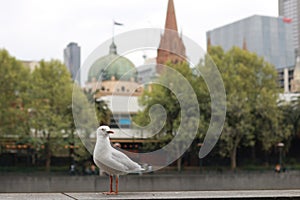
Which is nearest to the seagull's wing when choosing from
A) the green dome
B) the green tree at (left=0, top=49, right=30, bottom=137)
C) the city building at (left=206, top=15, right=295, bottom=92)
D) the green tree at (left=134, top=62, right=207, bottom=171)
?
the green dome

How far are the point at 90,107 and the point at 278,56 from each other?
352 feet

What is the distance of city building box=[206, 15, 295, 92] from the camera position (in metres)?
139

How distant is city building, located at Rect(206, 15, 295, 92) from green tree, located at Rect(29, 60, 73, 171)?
88.3 meters

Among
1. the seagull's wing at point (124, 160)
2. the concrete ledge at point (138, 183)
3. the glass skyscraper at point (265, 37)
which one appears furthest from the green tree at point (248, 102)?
the glass skyscraper at point (265, 37)

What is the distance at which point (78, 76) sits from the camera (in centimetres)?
1639

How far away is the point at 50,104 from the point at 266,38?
328ft

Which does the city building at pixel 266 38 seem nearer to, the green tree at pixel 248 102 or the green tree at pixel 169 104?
the green tree at pixel 248 102

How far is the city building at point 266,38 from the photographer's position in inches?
5472

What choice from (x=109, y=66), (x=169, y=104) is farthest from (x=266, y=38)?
(x=109, y=66)

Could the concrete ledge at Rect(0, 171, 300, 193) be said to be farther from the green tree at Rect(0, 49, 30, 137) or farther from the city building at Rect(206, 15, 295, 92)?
the city building at Rect(206, 15, 295, 92)

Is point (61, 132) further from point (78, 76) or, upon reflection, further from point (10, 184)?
point (78, 76)

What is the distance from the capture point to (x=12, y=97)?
1946 inches

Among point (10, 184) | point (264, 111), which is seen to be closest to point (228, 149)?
point (264, 111)

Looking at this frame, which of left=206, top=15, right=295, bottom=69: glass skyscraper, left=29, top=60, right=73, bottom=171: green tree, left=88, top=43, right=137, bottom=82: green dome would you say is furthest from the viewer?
left=206, top=15, right=295, bottom=69: glass skyscraper
